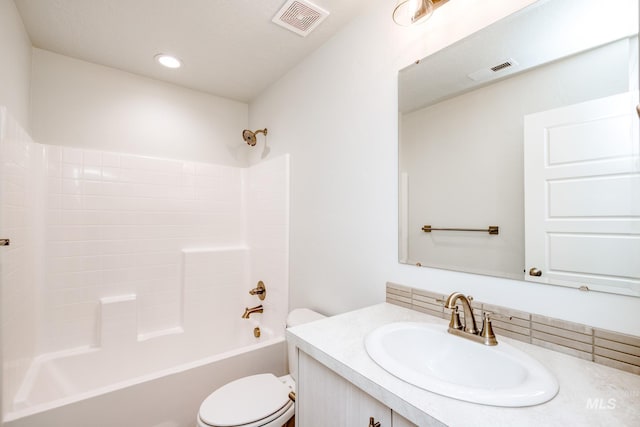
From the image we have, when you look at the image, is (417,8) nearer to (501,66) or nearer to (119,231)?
(501,66)

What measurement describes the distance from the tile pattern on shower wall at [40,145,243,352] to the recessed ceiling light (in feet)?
2.32

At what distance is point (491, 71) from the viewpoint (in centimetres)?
106

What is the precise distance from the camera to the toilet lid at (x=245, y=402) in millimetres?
1220

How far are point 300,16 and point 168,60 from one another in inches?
41.3

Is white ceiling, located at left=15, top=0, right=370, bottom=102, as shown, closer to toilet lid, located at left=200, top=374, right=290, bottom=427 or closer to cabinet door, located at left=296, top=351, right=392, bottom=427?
cabinet door, located at left=296, top=351, right=392, bottom=427

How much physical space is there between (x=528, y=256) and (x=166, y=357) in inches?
95.9

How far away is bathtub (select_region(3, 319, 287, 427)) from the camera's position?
4.14 ft

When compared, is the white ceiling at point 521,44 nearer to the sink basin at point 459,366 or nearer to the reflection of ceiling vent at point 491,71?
the reflection of ceiling vent at point 491,71

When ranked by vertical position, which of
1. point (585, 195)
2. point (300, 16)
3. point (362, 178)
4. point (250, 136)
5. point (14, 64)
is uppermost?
point (300, 16)

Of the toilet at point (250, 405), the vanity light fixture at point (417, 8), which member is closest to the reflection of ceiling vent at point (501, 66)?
the vanity light fixture at point (417, 8)

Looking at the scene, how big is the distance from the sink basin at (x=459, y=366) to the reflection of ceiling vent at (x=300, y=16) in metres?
1.56

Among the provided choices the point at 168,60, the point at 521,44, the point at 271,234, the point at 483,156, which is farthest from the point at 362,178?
the point at 168,60

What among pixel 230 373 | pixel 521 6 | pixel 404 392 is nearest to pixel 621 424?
pixel 404 392

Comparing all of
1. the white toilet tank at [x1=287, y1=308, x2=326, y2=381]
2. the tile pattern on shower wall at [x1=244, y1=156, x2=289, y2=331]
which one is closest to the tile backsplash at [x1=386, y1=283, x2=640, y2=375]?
the white toilet tank at [x1=287, y1=308, x2=326, y2=381]
